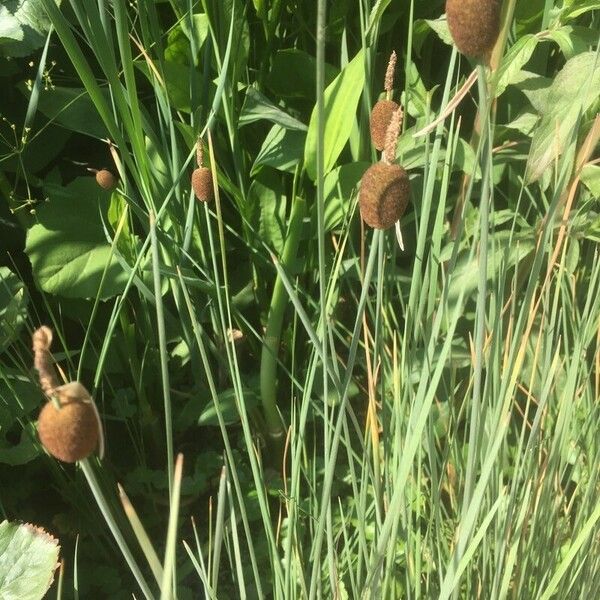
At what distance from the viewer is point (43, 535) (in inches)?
29.4

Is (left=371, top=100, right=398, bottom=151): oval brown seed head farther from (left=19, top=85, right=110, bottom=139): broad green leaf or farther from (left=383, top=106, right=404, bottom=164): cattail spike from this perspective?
(left=19, top=85, right=110, bottom=139): broad green leaf

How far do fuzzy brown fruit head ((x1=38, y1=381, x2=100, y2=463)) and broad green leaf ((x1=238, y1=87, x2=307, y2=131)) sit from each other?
1.82ft

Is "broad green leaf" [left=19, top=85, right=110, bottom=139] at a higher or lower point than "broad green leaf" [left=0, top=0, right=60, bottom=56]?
lower

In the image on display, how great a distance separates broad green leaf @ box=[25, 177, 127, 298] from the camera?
94 cm

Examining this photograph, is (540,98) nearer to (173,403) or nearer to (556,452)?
(556,452)

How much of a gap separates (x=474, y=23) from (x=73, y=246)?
0.72 m

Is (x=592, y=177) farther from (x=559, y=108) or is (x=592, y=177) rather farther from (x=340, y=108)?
(x=340, y=108)

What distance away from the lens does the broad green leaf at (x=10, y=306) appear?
35.1 inches

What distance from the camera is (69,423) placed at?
1.08 ft

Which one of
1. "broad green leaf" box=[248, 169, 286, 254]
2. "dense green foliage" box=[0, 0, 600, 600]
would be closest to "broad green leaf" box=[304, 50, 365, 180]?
"dense green foliage" box=[0, 0, 600, 600]

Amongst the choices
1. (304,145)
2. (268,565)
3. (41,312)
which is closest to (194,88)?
(304,145)

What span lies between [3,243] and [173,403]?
1.08 ft

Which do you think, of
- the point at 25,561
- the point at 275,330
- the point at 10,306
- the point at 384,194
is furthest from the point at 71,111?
the point at 384,194

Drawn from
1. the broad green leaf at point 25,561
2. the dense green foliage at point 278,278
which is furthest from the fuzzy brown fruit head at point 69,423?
the broad green leaf at point 25,561
